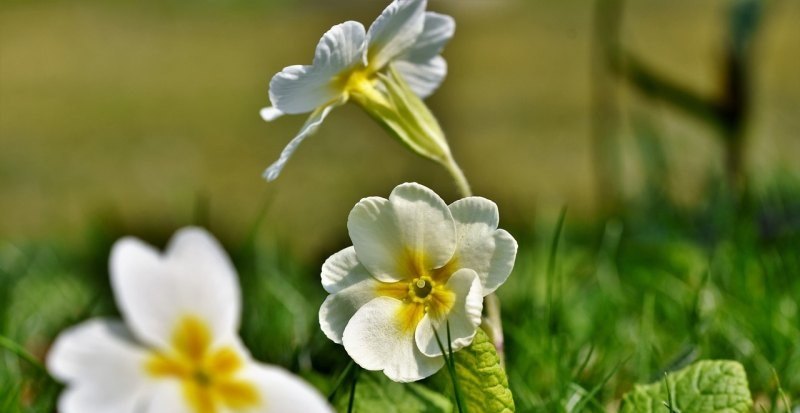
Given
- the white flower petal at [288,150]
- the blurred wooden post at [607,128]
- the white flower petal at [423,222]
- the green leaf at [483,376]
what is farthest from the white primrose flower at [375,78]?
the blurred wooden post at [607,128]

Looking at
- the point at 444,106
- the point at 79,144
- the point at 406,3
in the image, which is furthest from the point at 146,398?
the point at 79,144

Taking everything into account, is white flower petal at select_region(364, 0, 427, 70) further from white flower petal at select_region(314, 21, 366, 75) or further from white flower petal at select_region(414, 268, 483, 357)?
white flower petal at select_region(414, 268, 483, 357)

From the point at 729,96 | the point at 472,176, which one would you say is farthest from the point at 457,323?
the point at 472,176

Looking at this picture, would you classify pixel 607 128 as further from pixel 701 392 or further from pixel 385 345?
pixel 385 345

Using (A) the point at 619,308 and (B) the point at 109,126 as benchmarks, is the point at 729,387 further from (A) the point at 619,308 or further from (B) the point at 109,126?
(B) the point at 109,126

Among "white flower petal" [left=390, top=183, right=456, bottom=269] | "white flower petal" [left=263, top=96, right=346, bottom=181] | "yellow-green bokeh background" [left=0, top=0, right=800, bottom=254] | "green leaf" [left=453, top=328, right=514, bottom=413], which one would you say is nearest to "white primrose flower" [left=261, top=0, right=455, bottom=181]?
"white flower petal" [left=263, top=96, right=346, bottom=181]

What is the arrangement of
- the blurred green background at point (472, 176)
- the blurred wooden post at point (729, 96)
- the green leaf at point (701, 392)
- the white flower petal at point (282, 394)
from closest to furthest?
the white flower petal at point (282, 394) < the green leaf at point (701, 392) < the blurred green background at point (472, 176) < the blurred wooden post at point (729, 96)

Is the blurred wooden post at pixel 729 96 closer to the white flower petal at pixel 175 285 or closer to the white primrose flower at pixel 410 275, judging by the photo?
the white primrose flower at pixel 410 275
